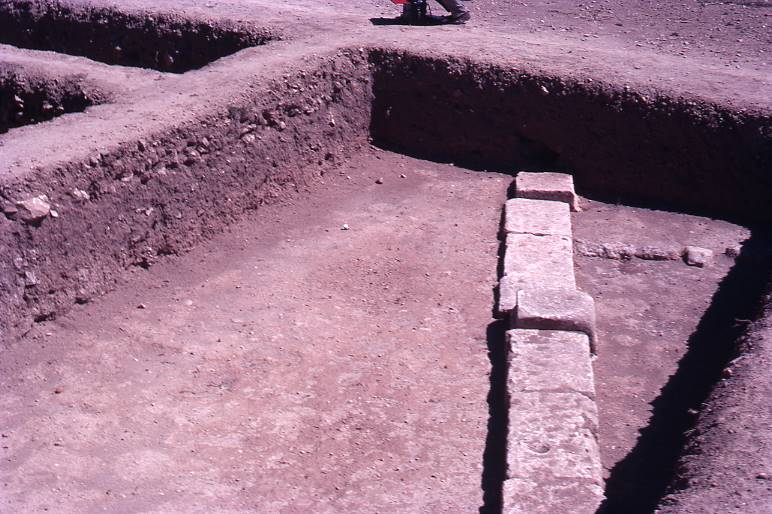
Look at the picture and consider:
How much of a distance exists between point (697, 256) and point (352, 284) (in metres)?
2.41

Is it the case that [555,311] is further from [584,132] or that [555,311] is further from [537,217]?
[584,132]

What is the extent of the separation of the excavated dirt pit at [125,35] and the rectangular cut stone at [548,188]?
2.74 m

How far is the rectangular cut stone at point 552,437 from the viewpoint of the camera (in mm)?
4055

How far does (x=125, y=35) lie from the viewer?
889 cm

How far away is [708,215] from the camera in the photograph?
6.99 metres

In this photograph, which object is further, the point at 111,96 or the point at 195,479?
the point at 111,96

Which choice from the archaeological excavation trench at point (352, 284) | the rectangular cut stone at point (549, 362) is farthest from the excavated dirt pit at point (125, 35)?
the rectangular cut stone at point (549, 362)

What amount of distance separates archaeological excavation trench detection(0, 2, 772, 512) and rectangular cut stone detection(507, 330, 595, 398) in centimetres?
3

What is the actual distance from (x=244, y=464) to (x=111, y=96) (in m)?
3.57

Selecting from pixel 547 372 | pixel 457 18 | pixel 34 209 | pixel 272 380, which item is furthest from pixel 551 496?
pixel 457 18

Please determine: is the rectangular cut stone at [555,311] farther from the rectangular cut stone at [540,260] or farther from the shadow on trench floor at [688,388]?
the shadow on trench floor at [688,388]

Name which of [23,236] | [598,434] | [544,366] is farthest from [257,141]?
[598,434]

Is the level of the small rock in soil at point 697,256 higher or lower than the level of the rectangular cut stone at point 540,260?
lower

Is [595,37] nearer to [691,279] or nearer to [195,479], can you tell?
[691,279]
